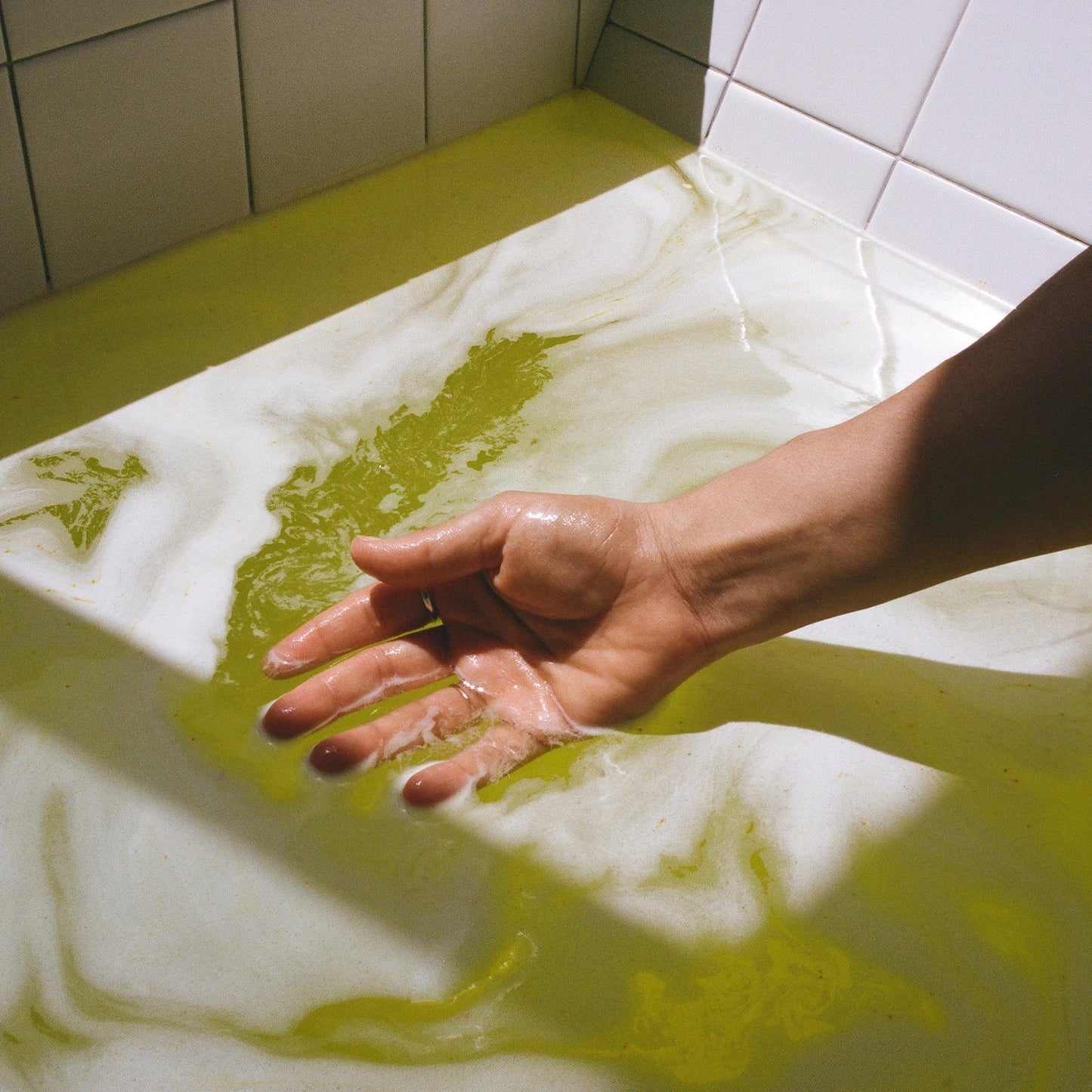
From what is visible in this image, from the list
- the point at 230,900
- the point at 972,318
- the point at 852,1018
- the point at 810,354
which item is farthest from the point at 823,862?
the point at 972,318

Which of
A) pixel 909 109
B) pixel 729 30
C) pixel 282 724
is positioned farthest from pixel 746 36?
pixel 282 724

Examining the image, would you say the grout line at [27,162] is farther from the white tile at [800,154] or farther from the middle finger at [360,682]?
the white tile at [800,154]

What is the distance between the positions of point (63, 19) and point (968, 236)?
1243 mm

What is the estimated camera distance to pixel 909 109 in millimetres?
1679

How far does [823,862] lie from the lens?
106 centimetres

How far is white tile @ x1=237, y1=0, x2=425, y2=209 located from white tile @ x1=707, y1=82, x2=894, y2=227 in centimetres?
51

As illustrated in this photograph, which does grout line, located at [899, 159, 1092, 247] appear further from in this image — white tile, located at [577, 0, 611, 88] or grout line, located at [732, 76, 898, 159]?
white tile, located at [577, 0, 611, 88]

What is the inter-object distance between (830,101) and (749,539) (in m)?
0.95

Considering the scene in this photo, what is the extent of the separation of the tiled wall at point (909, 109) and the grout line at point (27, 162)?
104 cm

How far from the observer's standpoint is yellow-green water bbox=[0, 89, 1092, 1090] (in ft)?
3.02

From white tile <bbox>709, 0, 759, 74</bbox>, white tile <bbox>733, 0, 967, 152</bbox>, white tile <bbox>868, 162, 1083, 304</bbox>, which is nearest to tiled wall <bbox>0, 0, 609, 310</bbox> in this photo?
white tile <bbox>709, 0, 759, 74</bbox>

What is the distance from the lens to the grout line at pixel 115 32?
1278mm

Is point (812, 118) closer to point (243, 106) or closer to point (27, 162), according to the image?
point (243, 106)

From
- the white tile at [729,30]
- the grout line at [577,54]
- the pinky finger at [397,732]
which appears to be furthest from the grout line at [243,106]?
the pinky finger at [397,732]
